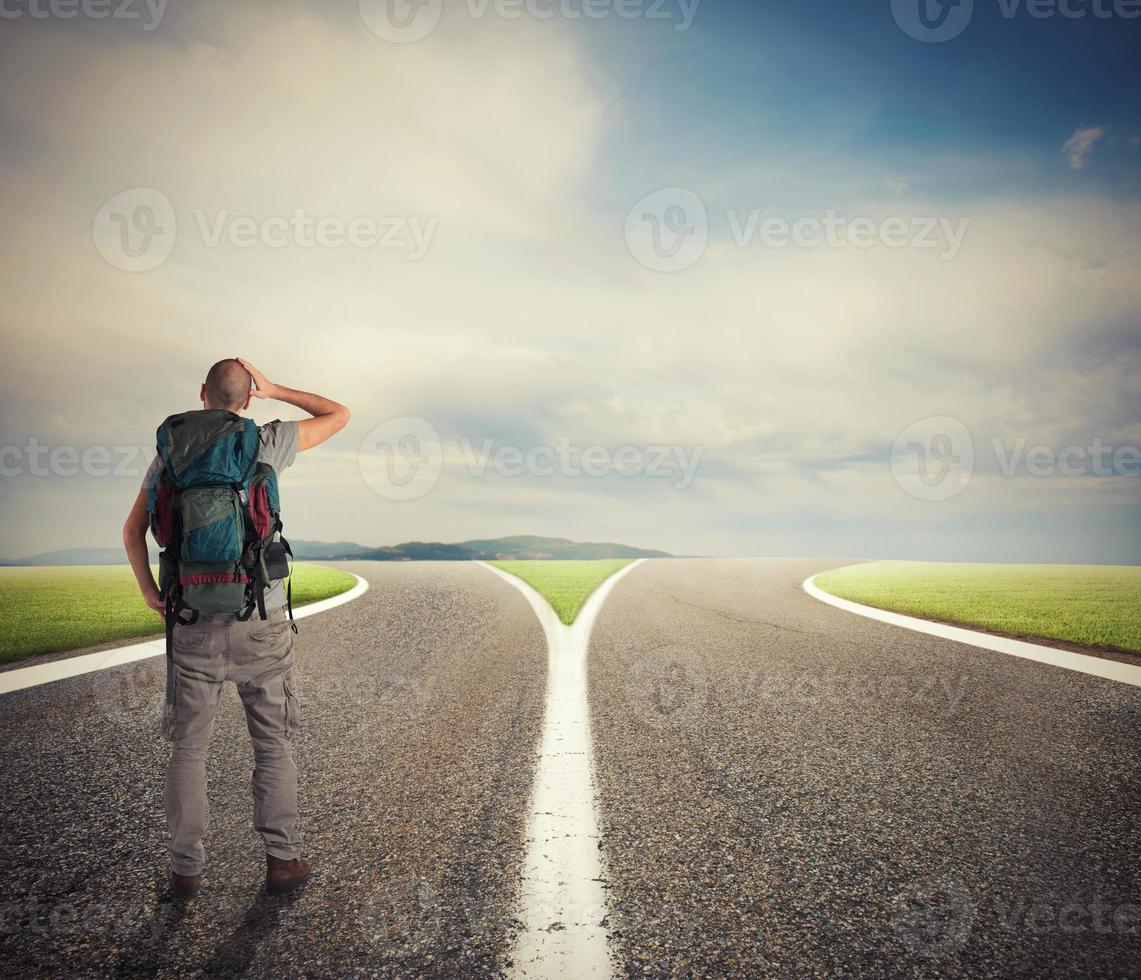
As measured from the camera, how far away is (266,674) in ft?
9.27

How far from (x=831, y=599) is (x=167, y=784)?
443 inches

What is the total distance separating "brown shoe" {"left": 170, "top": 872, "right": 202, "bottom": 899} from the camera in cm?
250

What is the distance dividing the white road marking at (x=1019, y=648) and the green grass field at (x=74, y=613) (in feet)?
30.0

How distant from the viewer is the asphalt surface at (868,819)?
2.13 metres

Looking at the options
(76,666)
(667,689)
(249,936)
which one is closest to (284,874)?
(249,936)

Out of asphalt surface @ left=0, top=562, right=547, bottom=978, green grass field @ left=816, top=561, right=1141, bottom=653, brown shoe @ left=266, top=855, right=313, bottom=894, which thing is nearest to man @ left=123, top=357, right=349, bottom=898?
brown shoe @ left=266, top=855, right=313, bottom=894

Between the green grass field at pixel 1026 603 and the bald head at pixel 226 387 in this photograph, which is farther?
the green grass field at pixel 1026 603

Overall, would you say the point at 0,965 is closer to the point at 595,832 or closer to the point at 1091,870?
the point at 595,832

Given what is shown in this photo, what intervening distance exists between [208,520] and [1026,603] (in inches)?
487

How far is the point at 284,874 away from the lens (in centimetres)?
255

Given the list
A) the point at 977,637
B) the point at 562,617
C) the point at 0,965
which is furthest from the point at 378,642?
the point at 977,637

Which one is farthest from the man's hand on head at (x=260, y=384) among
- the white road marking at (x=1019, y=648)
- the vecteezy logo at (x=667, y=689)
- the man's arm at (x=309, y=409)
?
the white road marking at (x=1019, y=648)
